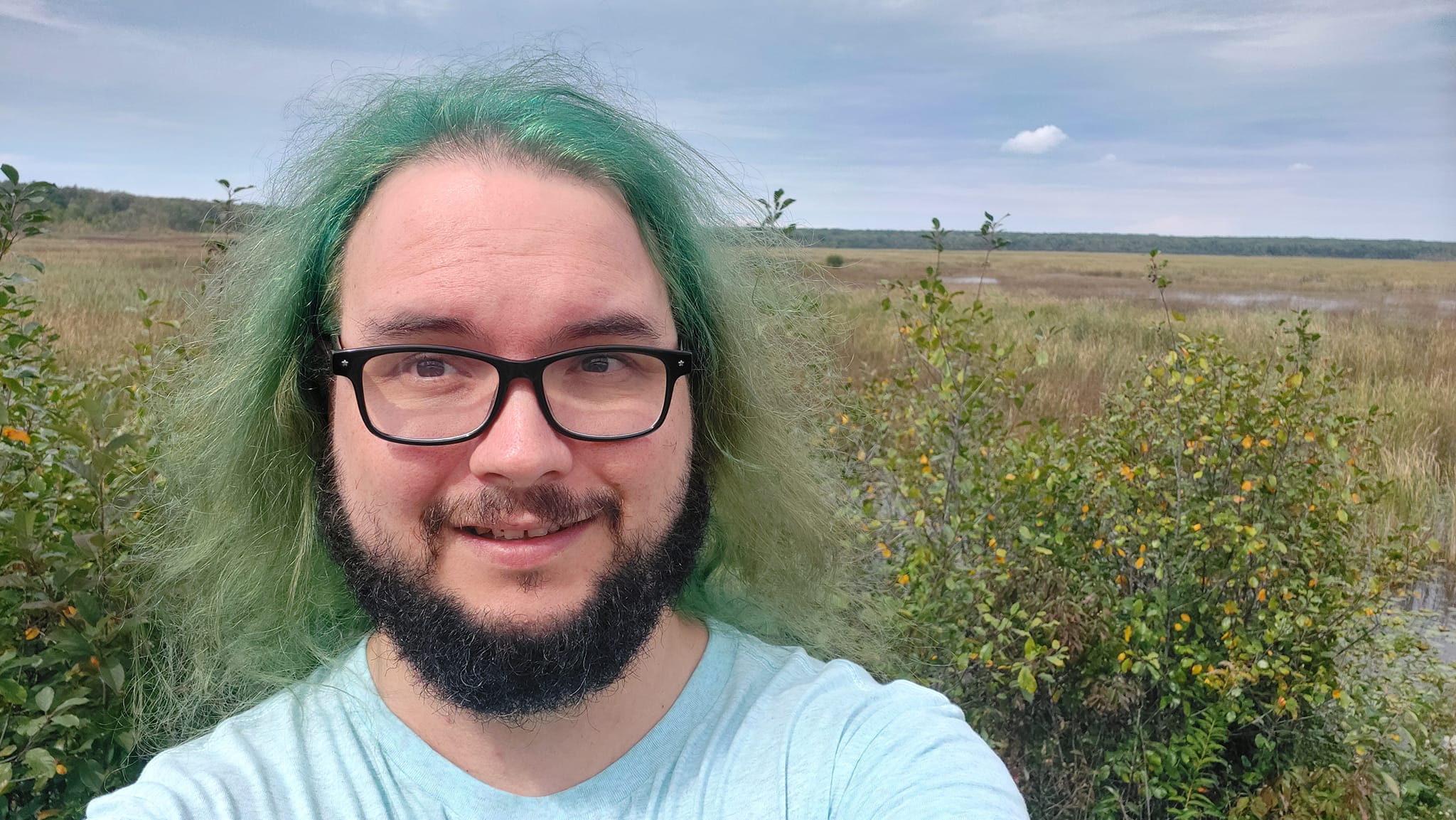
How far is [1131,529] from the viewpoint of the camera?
123 inches

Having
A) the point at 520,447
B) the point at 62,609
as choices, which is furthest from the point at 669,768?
the point at 62,609

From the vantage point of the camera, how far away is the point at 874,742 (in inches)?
49.8

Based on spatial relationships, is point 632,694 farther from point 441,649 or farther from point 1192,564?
point 1192,564

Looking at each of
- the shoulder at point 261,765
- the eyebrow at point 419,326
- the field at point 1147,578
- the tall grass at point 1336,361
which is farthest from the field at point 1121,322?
the shoulder at point 261,765

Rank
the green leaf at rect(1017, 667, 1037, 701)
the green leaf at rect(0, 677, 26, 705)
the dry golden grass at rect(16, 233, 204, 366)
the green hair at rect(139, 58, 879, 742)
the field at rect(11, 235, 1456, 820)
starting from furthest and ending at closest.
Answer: the dry golden grass at rect(16, 233, 204, 366), the field at rect(11, 235, 1456, 820), the green leaf at rect(1017, 667, 1037, 701), the green leaf at rect(0, 677, 26, 705), the green hair at rect(139, 58, 879, 742)

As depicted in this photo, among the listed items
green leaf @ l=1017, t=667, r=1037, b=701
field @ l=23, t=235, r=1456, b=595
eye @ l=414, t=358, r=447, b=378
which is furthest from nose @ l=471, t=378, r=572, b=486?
green leaf @ l=1017, t=667, r=1037, b=701

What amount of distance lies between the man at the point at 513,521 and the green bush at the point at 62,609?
1.99 feet

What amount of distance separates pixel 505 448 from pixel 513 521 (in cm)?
10

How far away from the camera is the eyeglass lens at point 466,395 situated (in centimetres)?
125

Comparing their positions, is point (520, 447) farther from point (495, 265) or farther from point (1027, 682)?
point (1027, 682)

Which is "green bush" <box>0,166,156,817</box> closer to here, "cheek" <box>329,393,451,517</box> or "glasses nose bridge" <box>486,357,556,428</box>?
"cheek" <box>329,393,451,517</box>

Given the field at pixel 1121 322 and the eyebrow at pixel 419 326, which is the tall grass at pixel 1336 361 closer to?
the field at pixel 1121 322

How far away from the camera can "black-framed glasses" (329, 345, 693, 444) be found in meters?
1.25

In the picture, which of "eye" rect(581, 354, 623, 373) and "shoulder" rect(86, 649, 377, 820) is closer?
"shoulder" rect(86, 649, 377, 820)
